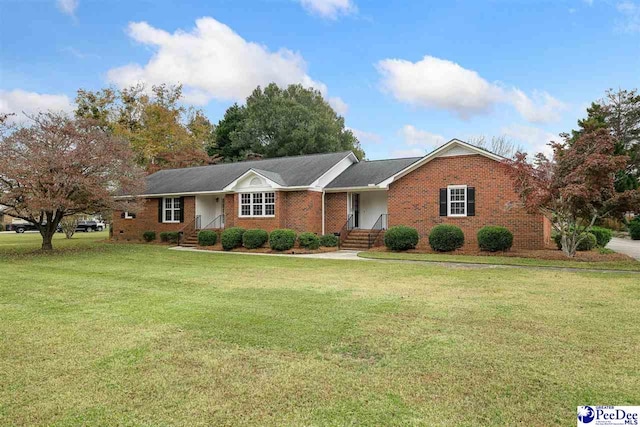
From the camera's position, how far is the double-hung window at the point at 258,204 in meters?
20.6

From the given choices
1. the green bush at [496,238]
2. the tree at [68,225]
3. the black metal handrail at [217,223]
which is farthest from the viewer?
the tree at [68,225]

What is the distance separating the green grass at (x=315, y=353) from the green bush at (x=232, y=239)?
10476 mm

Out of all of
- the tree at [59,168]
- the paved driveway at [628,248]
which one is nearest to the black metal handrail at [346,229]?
the tree at [59,168]

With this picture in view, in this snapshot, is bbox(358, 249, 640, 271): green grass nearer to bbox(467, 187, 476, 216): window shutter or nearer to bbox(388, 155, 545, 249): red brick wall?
bbox(388, 155, 545, 249): red brick wall

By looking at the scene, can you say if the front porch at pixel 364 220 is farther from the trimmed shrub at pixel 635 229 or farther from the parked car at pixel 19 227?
the parked car at pixel 19 227

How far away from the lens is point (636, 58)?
15102 millimetres

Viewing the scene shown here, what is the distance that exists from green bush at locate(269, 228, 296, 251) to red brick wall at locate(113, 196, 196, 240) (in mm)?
7765

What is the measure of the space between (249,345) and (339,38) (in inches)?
648

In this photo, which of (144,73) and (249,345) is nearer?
(249,345)

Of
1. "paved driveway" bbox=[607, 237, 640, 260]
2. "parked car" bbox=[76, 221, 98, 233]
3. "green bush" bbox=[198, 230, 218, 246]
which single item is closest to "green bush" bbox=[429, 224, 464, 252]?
"paved driveway" bbox=[607, 237, 640, 260]

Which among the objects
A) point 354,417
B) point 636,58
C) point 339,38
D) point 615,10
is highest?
point 339,38

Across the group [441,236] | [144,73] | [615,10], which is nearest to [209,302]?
[441,236]

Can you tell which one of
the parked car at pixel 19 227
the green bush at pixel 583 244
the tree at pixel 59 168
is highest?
the tree at pixel 59 168

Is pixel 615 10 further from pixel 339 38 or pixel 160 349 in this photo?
pixel 160 349
